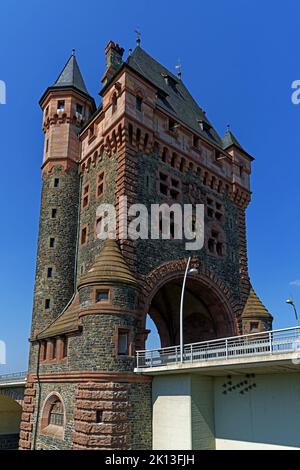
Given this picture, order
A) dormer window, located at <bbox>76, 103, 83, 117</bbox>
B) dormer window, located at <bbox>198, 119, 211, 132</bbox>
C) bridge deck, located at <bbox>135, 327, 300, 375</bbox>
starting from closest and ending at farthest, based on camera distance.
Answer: bridge deck, located at <bbox>135, 327, 300, 375</bbox> < dormer window, located at <bbox>76, 103, 83, 117</bbox> < dormer window, located at <bbox>198, 119, 211, 132</bbox>

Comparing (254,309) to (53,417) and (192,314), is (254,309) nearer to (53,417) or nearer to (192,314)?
(192,314)

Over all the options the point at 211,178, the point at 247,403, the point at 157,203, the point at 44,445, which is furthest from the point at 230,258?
the point at 44,445

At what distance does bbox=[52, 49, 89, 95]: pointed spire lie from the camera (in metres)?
33.6

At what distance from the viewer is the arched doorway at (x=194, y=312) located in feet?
94.1

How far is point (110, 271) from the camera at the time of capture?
838 inches

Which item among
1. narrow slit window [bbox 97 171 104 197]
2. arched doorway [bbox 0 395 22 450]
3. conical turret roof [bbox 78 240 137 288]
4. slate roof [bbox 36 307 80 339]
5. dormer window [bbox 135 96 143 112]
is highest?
dormer window [bbox 135 96 143 112]

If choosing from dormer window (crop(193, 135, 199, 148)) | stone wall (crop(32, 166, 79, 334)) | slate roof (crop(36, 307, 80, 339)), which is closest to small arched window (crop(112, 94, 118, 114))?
stone wall (crop(32, 166, 79, 334))

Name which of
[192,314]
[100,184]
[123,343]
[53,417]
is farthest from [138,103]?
[53,417]

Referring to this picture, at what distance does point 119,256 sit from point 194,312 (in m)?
11.6

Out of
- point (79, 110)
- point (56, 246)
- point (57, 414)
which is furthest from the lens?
point (79, 110)

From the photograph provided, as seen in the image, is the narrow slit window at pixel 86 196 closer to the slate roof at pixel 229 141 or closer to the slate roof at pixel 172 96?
the slate roof at pixel 172 96

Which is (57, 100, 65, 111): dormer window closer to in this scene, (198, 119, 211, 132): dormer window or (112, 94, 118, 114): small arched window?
(112, 94, 118, 114): small arched window

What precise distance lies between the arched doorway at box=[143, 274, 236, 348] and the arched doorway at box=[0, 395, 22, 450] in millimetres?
16357
